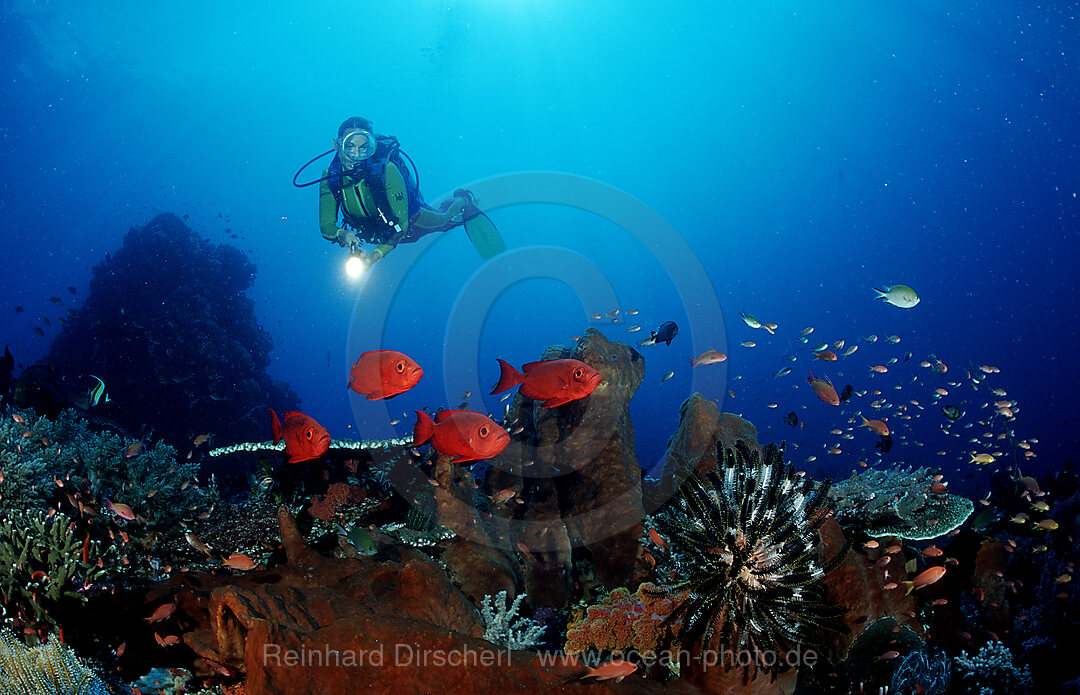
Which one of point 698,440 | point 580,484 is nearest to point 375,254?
point 580,484

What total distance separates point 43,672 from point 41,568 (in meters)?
2.12

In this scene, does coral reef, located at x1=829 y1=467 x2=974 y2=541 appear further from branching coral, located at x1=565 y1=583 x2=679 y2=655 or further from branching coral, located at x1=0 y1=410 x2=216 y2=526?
branching coral, located at x1=0 y1=410 x2=216 y2=526

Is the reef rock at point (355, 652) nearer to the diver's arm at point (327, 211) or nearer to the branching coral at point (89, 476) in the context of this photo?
the branching coral at point (89, 476)

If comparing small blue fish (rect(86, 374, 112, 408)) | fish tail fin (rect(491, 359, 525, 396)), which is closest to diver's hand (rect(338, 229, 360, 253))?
small blue fish (rect(86, 374, 112, 408))

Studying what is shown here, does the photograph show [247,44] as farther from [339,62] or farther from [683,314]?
[683,314]

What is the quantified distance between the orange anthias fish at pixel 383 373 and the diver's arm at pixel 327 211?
316 inches

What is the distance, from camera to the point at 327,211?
10945mm

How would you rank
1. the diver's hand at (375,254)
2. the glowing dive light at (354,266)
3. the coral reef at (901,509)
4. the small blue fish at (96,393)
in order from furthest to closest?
1. the diver's hand at (375,254)
2. the glowing dive light at (354,266)
3. the small blue fish at (96,393)
4. the coral reef at (901,509)

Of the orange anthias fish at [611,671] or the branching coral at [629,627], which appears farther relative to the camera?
the branching coral at [629,627]

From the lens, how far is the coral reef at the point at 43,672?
2893 millimetres

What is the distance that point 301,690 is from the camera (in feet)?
6.84

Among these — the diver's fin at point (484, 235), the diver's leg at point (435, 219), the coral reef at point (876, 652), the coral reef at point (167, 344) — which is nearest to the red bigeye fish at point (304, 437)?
the coral reef at point (876, 652)

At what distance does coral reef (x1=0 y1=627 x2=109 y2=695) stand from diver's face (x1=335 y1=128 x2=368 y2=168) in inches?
401

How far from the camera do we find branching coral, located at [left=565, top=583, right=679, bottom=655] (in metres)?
3.18
